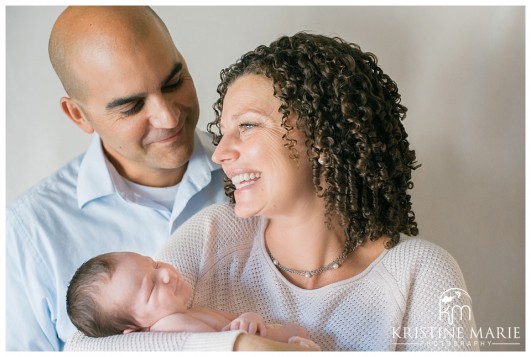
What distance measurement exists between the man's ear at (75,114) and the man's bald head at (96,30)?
0.09m

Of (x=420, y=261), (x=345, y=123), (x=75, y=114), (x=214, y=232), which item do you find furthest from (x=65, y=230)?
(x=420, y=261)

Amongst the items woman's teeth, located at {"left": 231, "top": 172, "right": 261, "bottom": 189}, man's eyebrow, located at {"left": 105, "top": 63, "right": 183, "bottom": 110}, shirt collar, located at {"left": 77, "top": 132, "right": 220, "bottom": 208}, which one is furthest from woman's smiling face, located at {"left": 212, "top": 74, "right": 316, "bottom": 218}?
shirt collar, located at {"left": 77, "top": 132, "right": 220, "bottom": 208}

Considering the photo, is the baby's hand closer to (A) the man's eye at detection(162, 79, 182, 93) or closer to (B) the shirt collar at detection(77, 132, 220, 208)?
(B) the shirt collar at detection(77, 132, 220, 208)

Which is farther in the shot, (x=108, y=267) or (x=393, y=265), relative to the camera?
(x=393, y=265)

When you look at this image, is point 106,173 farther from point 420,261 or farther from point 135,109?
point 420,261

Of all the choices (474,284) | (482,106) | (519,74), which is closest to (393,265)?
(474,284)

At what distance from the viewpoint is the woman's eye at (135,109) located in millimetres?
1687

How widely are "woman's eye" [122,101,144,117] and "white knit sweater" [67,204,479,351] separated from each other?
390 millimetres

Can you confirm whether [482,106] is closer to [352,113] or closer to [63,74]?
[352,113]

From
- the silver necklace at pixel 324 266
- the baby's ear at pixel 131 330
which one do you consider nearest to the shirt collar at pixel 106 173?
the silver necklace at pixel 324 266

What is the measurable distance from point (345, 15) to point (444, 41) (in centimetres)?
30

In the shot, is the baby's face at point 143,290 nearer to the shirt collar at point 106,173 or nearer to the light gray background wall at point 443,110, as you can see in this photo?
the shirt collar at point 106,173
